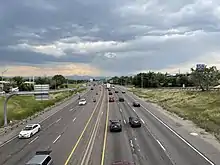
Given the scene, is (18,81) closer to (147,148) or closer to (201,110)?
(201,110)

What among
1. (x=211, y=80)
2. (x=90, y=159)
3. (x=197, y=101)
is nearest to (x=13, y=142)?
(x=90, y=159)

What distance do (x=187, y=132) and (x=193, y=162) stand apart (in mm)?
15268

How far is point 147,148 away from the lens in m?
30.9

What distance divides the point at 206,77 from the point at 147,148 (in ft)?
270

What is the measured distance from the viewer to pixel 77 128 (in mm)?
45781

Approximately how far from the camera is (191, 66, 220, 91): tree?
107438mm

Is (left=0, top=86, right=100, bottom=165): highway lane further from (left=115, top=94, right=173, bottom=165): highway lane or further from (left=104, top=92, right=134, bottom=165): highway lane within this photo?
(left=115, top=94, right=173, bottom=165): highway lane

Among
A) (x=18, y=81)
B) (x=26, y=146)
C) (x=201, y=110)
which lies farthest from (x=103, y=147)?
(x=18, y=81)

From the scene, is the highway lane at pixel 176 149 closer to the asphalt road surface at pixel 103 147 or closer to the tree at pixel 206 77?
the asphalt road surface at pixel 103 147

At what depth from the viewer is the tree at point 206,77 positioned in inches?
4230

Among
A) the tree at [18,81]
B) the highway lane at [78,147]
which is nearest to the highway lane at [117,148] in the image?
the highway lane at [78,147]

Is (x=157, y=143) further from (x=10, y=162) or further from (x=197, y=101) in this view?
(x=197, y=101)

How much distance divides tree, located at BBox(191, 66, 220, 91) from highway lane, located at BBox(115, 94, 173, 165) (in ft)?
235

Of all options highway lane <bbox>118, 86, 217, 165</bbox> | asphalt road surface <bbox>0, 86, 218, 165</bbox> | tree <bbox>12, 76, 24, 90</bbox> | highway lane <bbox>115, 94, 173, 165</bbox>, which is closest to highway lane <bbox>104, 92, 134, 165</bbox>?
asphalt road surface <bbox>0, 86, 218, 165</bbox>
